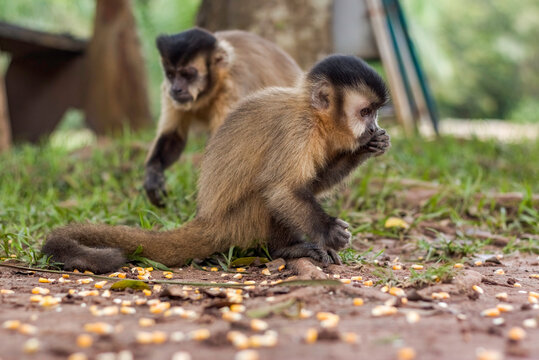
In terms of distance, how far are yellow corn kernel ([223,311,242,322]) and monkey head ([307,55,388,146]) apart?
155 centimetres

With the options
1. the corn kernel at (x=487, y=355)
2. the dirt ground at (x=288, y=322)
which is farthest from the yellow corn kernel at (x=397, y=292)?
the corn kernel at (x=487, y=355)

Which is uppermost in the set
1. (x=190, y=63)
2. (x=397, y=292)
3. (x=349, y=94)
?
(x=190, y=63)

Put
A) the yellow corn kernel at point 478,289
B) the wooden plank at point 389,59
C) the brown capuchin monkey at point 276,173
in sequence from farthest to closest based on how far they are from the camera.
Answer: the wooden plank at point 389,59
the brown capuchin monkey at point 276,173
the yellow corn kernel at point 478,289

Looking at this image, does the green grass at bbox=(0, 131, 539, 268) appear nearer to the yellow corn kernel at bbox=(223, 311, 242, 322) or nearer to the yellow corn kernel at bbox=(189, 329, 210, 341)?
the yellow corn kernel at bbox=(223, 311, 242, 322)

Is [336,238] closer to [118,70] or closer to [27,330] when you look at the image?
[27,330]

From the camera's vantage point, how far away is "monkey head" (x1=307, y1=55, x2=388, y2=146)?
3.55 meters

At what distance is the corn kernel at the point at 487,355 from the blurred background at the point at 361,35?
575 centimetres

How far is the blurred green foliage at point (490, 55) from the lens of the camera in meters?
23.2

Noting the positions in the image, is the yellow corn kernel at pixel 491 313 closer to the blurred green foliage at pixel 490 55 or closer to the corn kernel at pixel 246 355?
the corn kernel at pixel 246 355

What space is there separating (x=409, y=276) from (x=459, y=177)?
2.74 metres

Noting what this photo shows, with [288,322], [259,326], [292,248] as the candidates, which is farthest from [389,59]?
[259,326]

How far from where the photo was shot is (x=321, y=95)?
361 cm

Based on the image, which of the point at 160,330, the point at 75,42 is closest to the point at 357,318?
the point at 160,330

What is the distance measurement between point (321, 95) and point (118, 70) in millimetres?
5993
